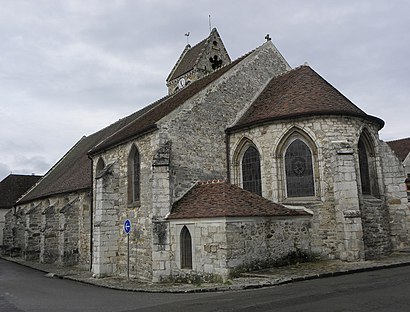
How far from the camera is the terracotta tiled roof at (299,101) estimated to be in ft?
49.6

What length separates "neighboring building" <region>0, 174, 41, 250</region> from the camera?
38688 millimetres

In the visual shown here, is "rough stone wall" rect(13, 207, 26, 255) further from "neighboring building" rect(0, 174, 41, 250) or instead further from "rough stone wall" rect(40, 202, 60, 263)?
"neighboring building" rect(0, 174, 41, 250)

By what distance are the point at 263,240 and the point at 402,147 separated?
32.0m

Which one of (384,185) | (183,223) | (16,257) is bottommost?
(16,257)

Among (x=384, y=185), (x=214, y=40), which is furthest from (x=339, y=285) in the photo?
(x=214, y=40)

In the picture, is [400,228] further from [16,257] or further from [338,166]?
[16,257]

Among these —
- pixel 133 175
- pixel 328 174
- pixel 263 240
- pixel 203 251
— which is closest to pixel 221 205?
pixel 203 251

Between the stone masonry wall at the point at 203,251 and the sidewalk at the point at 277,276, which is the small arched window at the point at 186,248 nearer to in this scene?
the stone masonry wall at the point at 203,251

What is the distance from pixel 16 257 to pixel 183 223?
23.4m

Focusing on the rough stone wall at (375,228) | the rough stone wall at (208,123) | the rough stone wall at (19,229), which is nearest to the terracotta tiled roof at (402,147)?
the rough stone wall at (375,228)

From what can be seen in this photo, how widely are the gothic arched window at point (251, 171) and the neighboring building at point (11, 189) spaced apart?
1177 inches

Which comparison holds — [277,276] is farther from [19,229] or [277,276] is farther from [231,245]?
[19,229]

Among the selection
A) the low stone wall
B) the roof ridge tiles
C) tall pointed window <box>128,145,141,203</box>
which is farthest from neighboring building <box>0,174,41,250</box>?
the low stone wall

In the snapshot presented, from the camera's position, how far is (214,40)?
27.8 metres
